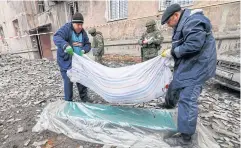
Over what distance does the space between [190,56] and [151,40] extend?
244 centimetres

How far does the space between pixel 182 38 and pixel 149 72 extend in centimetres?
65

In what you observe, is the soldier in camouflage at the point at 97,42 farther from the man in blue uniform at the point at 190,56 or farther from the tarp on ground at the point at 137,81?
the man in blue uniform at the point at 190,56

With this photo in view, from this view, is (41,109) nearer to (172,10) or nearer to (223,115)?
(172,10)

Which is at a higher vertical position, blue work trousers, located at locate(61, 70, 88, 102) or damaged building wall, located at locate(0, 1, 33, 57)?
damaged building wall, located at locate(0, 1, 33, 57)

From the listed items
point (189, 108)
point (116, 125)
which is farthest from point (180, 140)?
point (116, 125)

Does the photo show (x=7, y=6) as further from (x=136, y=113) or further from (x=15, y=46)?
(x=136, y=113)

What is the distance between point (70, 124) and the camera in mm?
2482

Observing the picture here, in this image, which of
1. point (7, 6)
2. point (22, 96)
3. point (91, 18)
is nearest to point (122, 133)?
point (22, 96)

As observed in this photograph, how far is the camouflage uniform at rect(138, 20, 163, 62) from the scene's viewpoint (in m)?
4.28

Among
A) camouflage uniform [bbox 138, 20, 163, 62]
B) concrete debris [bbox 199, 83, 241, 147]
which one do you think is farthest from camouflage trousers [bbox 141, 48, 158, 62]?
concrete debris [bbox 199, 83, 241, 147]

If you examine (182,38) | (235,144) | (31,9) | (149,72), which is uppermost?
(31,9)

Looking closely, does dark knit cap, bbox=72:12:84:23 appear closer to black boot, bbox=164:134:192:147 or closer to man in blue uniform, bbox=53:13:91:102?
man in blue uniform, bbox=53:13:91:102

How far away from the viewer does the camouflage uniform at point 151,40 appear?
4277 mm

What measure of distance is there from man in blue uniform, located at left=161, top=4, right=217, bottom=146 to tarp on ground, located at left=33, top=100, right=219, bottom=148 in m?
0.37
